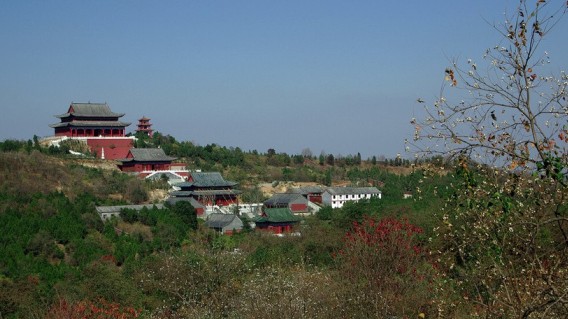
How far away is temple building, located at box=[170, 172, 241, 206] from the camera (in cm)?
3406

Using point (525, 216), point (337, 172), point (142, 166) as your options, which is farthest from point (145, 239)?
point (337, 172)

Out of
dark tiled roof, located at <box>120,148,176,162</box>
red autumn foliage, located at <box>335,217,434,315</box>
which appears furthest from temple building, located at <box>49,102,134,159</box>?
red autumn foliage, located at <box>335,217,434,315</box>

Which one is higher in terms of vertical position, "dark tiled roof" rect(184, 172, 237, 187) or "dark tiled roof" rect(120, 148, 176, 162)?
"dark tiled roof" rect(120, 148, 176, 162)

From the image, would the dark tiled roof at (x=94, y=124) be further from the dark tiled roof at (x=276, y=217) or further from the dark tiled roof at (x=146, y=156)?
the dark tiled roof at (x=276, y=217)

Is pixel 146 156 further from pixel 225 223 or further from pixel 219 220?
pixel 225 223

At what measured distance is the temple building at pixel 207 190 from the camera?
112 feet

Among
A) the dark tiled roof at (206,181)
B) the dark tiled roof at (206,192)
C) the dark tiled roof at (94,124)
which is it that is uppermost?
the dark tiled roof at (94,124)

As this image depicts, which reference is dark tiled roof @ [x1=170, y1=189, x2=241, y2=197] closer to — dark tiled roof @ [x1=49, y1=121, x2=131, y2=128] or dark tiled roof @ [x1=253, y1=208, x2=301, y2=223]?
dark tiled roof @ [x1=253, y1=208, x2=301, y2=223]

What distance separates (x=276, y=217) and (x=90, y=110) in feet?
48.9

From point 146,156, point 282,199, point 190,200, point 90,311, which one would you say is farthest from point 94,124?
point 90,311

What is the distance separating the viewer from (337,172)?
159 feet

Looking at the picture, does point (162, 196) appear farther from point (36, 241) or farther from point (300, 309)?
point (300, 309)

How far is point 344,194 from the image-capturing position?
38.7m

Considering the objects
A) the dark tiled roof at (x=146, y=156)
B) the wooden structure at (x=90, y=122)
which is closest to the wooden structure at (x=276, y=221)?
the dark tiled roof at (x=146, y=156)
